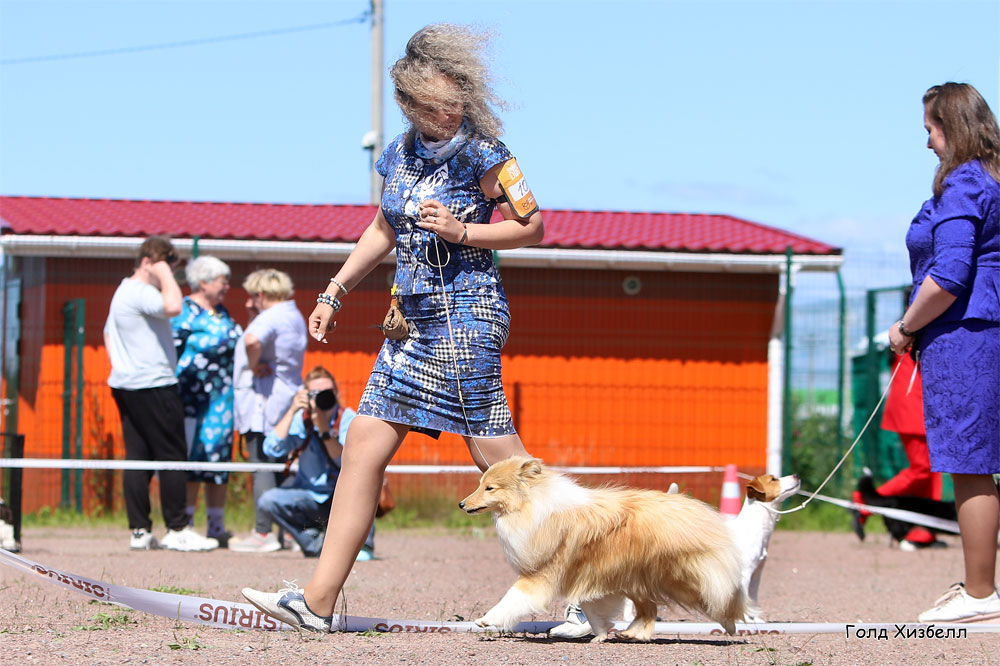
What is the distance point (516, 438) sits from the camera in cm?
448

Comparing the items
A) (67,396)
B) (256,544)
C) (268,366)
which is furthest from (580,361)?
(67,396)

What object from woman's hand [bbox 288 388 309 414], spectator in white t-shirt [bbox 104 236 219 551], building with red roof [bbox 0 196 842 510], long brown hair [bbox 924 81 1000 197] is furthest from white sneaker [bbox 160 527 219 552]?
long brown hair [bbox 924 81 1000 197]

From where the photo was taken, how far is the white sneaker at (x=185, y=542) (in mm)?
8461

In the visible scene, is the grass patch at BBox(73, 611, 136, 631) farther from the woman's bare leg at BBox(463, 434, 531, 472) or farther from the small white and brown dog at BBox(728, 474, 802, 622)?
the small white and brown dog at BBox(728, 474, 802, 622)

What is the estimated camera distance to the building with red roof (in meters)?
12.0

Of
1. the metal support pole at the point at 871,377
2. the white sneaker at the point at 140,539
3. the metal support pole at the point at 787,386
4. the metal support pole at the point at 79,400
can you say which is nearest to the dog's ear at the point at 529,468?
the white sneaker at the point at 140,539

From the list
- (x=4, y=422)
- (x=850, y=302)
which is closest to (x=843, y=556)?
(x=850, y=302)

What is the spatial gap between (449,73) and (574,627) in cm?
214

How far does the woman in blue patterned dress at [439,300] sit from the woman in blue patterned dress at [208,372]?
4729mm

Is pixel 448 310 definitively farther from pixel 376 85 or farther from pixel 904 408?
pixel 376 85

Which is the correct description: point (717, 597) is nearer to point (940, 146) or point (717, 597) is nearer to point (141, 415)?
point (940, 146)

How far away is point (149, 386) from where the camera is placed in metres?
8.19

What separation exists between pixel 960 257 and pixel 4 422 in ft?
31.4

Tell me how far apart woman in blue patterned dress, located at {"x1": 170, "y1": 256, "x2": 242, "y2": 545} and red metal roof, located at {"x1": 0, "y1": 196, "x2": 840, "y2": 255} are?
11.2 feet
